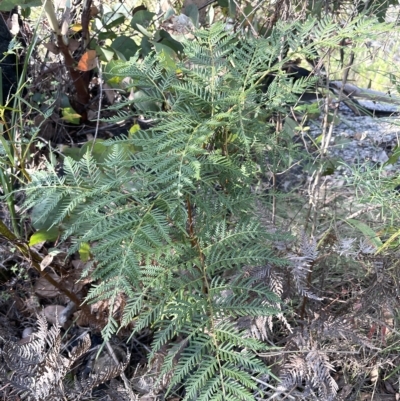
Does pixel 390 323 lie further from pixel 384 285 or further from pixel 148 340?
pixel 148 340

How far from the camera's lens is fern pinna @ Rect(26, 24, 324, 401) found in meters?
0.76

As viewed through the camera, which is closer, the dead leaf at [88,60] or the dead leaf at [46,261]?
the dead leaf at [46,261]

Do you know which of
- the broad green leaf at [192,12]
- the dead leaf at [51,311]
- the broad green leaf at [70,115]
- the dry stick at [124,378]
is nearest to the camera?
the dry stick at [124,378]

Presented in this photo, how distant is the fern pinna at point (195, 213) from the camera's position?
761 millimetres

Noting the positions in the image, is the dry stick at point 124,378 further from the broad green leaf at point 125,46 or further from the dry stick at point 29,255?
the broad green leaf at point 125,46

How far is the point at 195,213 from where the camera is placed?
966 millimetres

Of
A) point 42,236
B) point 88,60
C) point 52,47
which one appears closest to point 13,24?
point 52,47

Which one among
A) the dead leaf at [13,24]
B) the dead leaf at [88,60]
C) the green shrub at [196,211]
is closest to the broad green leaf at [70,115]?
the dead leaf at [88,60]

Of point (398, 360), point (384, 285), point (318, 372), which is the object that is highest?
point (384, 285)

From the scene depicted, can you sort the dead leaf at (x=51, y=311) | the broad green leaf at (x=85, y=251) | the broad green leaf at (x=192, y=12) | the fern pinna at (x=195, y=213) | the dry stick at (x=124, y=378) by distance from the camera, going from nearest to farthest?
the fern pinna at (x=195, y=213)
the dry stick at (x=124, y=378)
the broad green leaf at (x=85, y=251)
the dead leaf at (x=51, y=311)
the broad green leaf at (x=192, y=12)

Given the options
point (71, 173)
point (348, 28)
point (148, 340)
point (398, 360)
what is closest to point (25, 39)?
point (71, 173)

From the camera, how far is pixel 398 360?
3.70 ft

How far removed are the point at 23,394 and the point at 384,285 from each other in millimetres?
812

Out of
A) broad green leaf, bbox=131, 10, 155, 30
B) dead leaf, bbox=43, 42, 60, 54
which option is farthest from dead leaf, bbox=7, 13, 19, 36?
broad green leaf, bbox=131, 10, 155, 30
